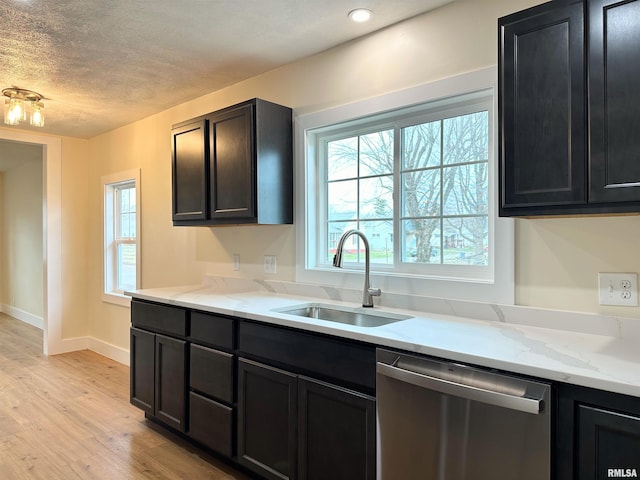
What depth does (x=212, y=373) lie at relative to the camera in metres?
2.41

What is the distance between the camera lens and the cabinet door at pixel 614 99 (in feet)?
4.50

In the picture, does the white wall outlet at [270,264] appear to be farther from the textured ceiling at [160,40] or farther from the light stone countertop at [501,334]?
the textured ceiling at [160,40]

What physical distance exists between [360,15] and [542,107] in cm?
115

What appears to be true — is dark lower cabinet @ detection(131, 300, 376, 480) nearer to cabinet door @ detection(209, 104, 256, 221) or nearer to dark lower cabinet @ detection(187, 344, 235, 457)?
dark lower cabinet @ detection(187, 344, 235, 457)

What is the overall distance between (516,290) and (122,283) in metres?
4.20

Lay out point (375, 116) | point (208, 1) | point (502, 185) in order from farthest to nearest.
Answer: point (375, 116)
point (208, 1)
point (502, 185)

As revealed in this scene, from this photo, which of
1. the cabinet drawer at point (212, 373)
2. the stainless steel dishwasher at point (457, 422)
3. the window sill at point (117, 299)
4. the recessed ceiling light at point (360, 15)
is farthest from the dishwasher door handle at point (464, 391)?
the window sill at point (117, 299)

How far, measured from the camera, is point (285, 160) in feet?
9.36

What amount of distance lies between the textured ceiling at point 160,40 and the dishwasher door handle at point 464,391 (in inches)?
68.0

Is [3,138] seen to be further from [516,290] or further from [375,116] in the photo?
[516,290]

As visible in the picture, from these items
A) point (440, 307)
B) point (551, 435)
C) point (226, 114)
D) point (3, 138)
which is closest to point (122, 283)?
point (3, 138)

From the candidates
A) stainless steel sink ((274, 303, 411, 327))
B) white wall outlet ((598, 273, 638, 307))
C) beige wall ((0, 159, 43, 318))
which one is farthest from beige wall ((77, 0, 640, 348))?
beige wall ((0, 159, 43, 318))

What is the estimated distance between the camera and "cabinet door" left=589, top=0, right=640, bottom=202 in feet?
4.50

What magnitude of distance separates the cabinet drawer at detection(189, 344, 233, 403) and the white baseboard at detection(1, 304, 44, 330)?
511 centimetres
